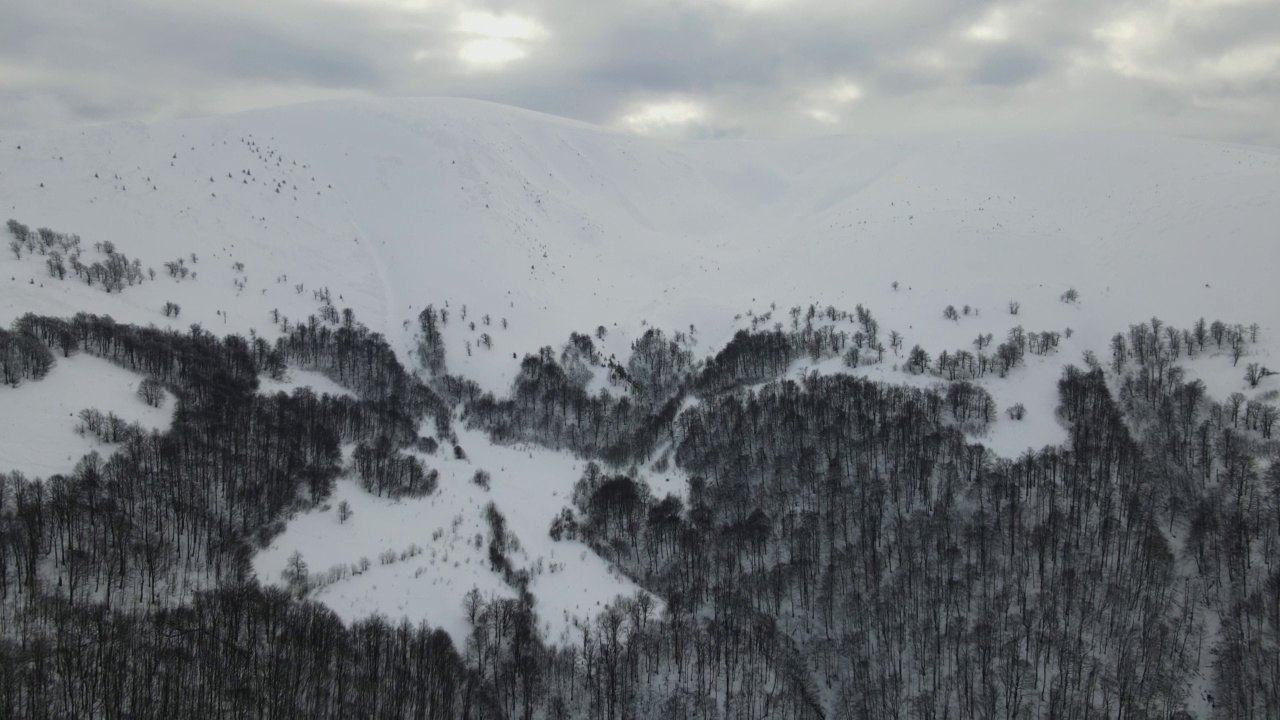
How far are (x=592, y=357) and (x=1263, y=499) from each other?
96.4 meters

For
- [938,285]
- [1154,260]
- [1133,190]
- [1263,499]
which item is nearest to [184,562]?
[1263,499]

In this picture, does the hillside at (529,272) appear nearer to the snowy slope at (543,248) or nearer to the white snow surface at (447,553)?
the white snow surface at (447,553)

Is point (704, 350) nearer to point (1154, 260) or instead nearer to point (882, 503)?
point (882, 503)

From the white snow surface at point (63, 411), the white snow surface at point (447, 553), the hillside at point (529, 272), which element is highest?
the hillside at point (529, 272)

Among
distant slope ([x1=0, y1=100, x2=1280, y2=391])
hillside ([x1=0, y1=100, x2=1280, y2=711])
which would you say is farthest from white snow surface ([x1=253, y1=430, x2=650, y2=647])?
distant slope ([x1=0, y1=100, x2=1280, y2=391])

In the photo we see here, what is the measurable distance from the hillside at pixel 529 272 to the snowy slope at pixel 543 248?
1.97 ft

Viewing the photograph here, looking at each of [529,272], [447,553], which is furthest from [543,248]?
[447,553]

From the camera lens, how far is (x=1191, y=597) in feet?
243

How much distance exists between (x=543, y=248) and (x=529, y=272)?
466 inches

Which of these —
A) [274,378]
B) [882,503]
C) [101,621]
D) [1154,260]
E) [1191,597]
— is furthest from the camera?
[1154,260]

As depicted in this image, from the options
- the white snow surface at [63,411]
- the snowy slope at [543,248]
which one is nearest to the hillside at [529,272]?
the white snow surface at [63,411]

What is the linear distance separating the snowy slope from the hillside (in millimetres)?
601

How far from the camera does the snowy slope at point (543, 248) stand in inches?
4008

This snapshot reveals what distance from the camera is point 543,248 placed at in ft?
529
